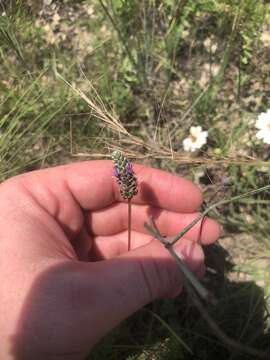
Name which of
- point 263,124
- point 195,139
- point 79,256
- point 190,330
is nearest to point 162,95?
point 195,139

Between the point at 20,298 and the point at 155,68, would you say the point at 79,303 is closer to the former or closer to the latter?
the point at 20,298

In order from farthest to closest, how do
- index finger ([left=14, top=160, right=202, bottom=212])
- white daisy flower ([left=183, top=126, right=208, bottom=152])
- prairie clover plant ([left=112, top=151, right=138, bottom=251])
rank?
white daisy flower ([left=183, top=126, right=208, bottom=152])
index finger ([left=14, top=160, right=202, bottom=212])
prairie clover plant ([left=112, top=151, right=138, bottom=251])

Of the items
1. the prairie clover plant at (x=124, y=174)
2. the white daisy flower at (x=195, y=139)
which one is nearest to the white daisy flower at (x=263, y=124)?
the white daisy flower at (x=195, y=139)

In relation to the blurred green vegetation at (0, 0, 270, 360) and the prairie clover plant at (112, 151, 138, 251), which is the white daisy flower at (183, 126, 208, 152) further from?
the prairie clover plant at (112, 151, 138, 251)

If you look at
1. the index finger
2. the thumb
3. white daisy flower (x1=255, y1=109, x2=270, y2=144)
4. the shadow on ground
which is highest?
white daisy flower (x1=255, y1=109, x2=270, y2=144)

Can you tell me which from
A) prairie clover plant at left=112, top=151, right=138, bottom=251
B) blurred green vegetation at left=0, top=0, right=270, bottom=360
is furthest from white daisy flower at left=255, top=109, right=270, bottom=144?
prairie clover plant at left=112, top=151, right=138, bottom=251

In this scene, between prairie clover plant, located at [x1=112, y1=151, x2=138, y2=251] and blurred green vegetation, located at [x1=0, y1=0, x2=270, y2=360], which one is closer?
prairie clover plant, located at [x1=112, y1=151, x2=138, y2=251]
